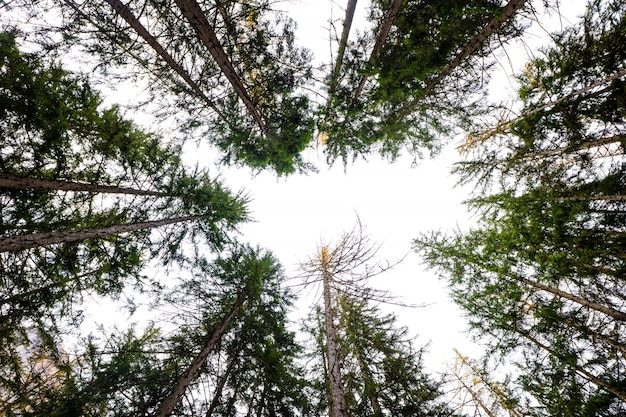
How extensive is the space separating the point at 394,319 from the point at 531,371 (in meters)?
4.39

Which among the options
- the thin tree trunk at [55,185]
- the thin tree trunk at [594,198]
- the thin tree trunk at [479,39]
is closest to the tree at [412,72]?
the thin tree trunk at [479,39]

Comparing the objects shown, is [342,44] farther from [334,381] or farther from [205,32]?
[334,381]

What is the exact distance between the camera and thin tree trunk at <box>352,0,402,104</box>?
165 inches

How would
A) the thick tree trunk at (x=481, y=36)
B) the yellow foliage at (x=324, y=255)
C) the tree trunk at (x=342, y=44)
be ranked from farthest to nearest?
the yellow foliage at (x=324, y=255) → the tree trunk at (x=342, y=44) → the thick tree trunk at (x=481, y=36)

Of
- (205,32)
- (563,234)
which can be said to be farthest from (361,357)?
(205,32)

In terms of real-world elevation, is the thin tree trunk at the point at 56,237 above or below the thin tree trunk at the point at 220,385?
above

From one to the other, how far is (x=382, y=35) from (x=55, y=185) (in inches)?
322

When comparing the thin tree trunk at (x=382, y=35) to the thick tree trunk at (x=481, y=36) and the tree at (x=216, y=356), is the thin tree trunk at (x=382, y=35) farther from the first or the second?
the tree at (x=216, y=356)

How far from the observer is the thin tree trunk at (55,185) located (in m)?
5.02

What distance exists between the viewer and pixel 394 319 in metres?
9.75

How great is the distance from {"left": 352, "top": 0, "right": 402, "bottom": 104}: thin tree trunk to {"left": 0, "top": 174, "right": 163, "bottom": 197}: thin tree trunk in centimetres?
695

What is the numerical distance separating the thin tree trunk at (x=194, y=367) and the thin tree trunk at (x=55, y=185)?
14.7ft

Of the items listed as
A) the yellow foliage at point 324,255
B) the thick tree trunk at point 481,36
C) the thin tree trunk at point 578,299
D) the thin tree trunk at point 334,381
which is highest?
the thick tree trunk at point 481,36

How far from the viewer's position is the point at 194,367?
5.65 m
